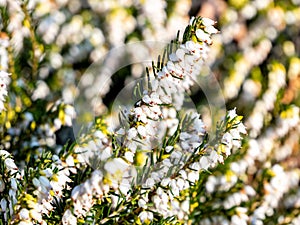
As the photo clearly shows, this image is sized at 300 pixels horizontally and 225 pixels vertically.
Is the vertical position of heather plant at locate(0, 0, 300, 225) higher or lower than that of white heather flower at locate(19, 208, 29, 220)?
higher

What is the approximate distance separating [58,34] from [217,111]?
4.28ft

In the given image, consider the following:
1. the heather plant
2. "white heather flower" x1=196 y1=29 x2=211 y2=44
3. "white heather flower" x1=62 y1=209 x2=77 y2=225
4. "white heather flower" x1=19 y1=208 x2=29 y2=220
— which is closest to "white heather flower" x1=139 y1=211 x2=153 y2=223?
the heather plant

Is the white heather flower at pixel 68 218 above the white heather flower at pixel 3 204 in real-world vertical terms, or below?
below

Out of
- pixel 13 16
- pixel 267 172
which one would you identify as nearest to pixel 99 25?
pixel 13 16

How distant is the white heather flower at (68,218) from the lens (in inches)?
54.7

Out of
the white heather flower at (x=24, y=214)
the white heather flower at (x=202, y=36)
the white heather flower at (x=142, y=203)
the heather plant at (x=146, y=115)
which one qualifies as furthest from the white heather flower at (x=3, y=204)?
the white heather flower at (x=202, y=36)

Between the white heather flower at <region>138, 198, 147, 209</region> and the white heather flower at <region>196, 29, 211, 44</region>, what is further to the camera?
the white heather flower at <region>138, 198, 147, 209</region>

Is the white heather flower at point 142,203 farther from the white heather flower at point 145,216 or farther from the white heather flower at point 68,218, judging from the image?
the white heather flower at point 68,218

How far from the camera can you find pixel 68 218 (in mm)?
1392

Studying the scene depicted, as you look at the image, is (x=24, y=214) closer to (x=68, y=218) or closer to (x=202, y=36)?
(x=68, y=218)

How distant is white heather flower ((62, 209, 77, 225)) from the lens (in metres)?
1.39

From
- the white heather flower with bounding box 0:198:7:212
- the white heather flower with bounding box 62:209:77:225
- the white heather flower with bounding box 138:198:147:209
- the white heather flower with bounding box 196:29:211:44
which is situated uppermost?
the white heather flower with bounding box 196:29:211:44

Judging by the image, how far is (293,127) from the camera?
2834mm

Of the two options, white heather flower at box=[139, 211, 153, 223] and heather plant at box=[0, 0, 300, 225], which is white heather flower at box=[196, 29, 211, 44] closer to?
heather plant at box=[0, 0, 300, 225]
